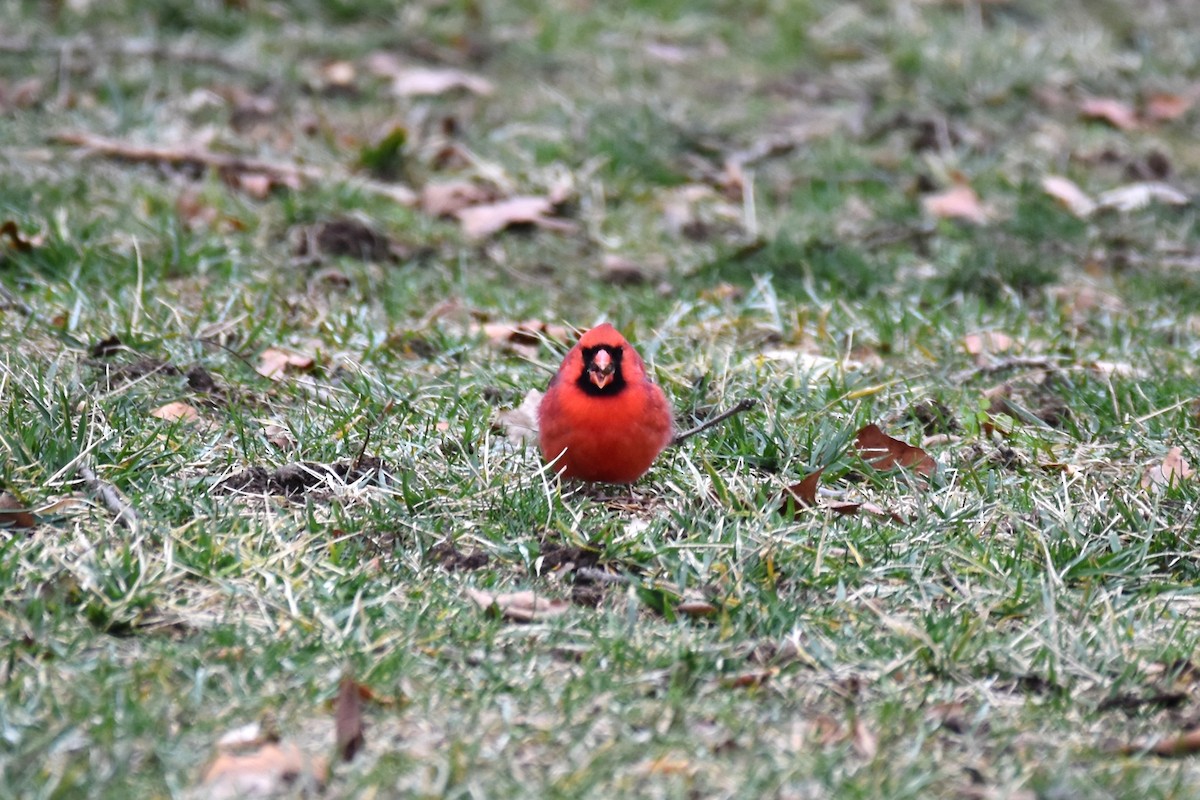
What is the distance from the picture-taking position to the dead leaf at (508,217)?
19.8 feet

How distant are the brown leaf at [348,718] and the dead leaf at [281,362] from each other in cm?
185

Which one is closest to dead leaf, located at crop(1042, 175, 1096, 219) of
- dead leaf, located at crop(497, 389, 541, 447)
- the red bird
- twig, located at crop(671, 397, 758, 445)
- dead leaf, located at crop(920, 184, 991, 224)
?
dead leaf, located at crop(920, 184, 991, 224)

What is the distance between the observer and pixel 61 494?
3570 mm

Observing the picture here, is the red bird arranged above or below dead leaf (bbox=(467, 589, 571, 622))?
above

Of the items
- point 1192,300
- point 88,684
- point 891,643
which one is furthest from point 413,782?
point 1192,300

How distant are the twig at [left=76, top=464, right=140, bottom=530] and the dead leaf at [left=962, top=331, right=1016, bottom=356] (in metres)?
2.81

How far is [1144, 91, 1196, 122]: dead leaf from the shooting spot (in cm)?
791

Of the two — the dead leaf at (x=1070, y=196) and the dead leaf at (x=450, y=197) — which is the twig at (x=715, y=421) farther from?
the dead leaf at (x=1070, y=196)

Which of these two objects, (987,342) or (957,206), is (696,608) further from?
(957,206)

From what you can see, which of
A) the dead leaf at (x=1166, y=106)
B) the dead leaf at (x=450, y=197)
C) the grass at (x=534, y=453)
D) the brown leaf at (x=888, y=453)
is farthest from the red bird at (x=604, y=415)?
the dead leaf at (x=1166, y=106)

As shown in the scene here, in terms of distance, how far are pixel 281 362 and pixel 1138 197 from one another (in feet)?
13.1

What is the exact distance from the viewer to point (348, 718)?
2836 millimetres

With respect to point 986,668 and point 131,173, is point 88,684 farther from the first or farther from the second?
point 131,173

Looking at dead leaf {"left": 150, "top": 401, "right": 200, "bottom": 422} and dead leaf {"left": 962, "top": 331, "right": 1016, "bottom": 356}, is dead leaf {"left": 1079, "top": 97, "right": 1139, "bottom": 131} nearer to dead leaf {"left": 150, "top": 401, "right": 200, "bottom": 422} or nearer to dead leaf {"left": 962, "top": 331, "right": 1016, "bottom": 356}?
dead leaf {"left": 962, "top": 331, "right": 1016, "bottom": 356}
